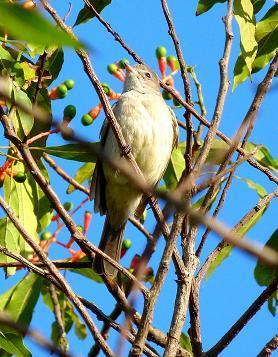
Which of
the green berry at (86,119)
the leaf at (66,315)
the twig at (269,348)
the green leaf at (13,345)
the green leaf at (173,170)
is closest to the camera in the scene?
the twig at (269,348)

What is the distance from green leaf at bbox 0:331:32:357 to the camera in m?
3.44

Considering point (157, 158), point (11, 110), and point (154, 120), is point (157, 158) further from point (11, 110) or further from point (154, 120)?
point (11, 110)

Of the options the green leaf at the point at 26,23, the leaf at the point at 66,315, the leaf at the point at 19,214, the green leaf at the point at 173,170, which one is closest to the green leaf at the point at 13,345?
the leaf at the point at 19,214

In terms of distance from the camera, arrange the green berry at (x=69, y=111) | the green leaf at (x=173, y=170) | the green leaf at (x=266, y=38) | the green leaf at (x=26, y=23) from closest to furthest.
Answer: the green leaf at (x=26, y=23) < the green berry at (x=69, y=111) < the green leaf at (x=266, y=38) < the green leaf at (x=173, y=170)

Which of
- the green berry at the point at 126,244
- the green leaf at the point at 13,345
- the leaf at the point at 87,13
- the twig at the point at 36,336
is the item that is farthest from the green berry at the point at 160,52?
the twig at the point at 36,336

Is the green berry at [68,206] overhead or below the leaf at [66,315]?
overhead

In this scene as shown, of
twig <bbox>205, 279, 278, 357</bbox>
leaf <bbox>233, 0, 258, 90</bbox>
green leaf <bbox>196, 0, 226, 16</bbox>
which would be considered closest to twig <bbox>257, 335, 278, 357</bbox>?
twig <bbox>205, 279, 278, 357</bbox>

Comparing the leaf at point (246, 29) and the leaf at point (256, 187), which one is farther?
the leaf at point (256, 187)

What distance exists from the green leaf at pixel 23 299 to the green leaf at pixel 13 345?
2.05 ft

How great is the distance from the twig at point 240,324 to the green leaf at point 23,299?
5.49 ft

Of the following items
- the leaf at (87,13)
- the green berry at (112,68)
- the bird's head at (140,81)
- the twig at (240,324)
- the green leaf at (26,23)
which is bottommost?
the green leaf at (26,23)

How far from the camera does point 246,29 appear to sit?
3990 millimetres

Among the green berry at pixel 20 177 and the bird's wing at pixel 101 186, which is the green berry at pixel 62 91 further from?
the bird's wing at pixel 101 186

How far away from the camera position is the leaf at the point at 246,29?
3.92 meters
